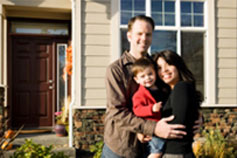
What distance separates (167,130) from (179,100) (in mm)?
176

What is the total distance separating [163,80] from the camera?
5.41 ft

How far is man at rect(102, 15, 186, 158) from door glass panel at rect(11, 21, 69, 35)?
14.4 ft

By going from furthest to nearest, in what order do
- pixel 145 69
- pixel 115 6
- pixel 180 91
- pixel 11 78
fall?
pixel 11 78 < pixel 115 6 < pixel 145 69 < pixel 180 91

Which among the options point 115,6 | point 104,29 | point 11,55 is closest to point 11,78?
point 11,55

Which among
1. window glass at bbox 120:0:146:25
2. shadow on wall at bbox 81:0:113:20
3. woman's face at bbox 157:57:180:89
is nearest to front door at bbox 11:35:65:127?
shadow on wall at bbox 81:0:113:20

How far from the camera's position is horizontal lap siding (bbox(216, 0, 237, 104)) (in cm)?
493

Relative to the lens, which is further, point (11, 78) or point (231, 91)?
point (11, 78)

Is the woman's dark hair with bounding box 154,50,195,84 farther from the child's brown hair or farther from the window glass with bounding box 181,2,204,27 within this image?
the window glass with bounding box 181,2,204,27

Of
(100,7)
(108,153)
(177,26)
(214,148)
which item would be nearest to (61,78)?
(100,7)

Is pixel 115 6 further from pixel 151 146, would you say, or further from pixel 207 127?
pixel 151 146

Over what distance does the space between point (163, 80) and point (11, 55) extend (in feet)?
15.5

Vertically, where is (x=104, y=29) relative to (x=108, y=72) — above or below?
above

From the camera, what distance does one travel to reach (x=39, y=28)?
5750 millimetres

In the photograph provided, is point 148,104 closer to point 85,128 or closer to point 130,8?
point 85,128
